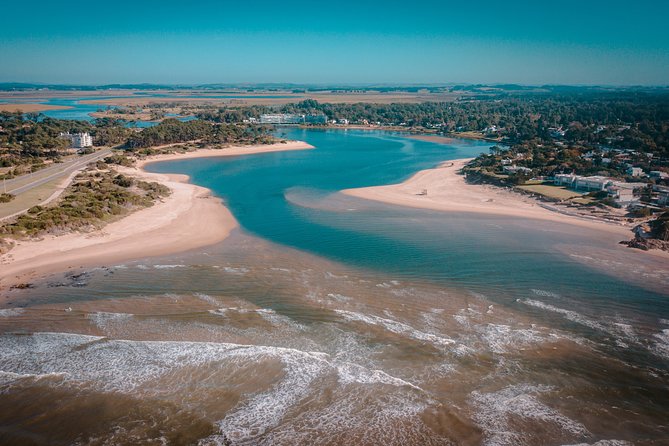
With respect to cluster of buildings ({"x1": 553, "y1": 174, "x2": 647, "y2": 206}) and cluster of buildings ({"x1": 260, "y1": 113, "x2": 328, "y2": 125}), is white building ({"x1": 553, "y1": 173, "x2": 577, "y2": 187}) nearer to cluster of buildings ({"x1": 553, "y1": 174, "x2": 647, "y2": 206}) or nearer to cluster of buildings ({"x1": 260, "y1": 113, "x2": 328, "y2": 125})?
cluster of buildings ({"x1": 553, "y1": 174, "x2": 647, "y2": 206})

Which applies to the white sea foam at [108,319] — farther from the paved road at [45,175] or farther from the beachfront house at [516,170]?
the beachfront house at [516,170]

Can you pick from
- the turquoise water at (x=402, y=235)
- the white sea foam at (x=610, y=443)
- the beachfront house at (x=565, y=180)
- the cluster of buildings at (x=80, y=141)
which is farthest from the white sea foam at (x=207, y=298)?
the cluster of buildings at (x=80, y=141)

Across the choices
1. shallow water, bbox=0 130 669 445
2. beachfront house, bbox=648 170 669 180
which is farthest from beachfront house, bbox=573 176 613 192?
shallow water, bbox=0 130 669 445

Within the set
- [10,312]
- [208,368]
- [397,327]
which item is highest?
[397,327]

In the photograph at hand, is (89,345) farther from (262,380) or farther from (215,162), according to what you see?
(215,162)

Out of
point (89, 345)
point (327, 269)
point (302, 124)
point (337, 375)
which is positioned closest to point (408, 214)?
point (327, 269)

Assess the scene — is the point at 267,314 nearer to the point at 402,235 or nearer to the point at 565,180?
the point at 402,235

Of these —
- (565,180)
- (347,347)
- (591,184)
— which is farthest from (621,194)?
(347,347)
